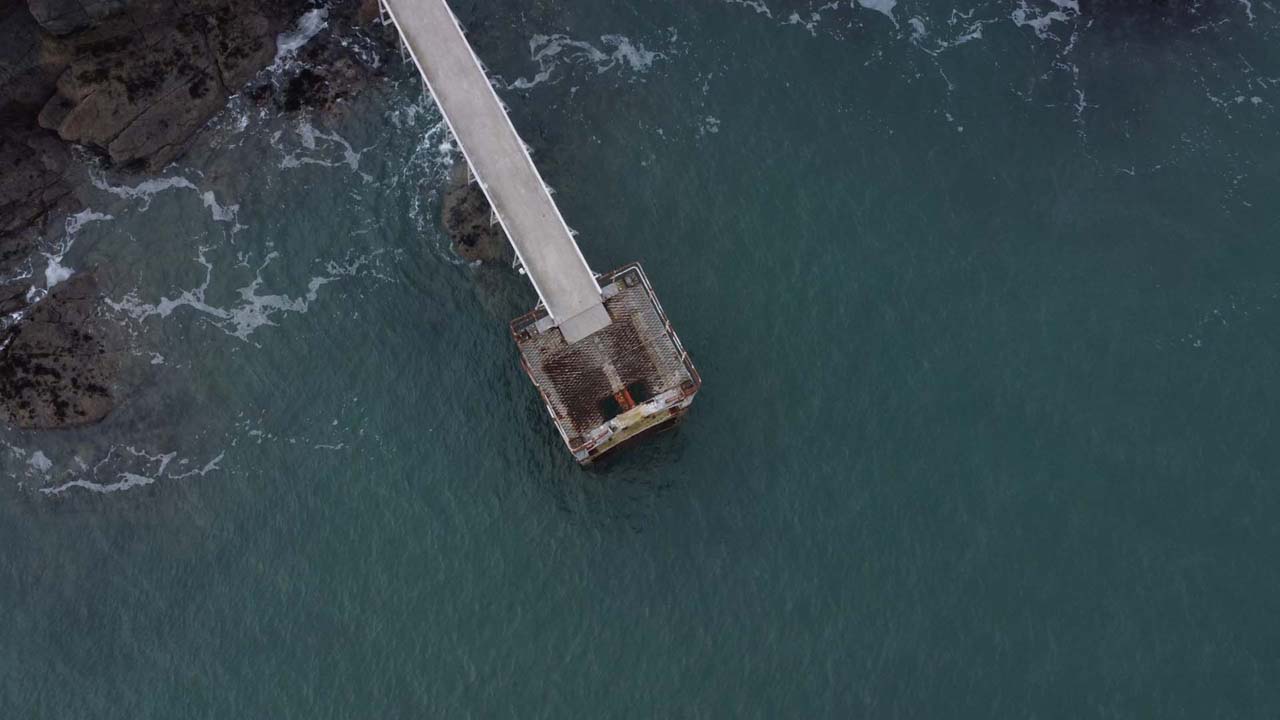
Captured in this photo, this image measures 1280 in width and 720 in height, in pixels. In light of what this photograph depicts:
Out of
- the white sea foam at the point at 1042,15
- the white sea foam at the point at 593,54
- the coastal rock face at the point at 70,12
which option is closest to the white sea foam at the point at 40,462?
the coastal rock face at the point at 70,12

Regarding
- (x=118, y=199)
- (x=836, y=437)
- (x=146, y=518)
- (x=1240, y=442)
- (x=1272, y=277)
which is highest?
(x=118, y=199)

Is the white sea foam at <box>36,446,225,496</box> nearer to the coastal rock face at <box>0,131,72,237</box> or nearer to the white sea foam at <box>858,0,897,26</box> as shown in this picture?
the coastal rock face at <box>0,131,72,237</box>

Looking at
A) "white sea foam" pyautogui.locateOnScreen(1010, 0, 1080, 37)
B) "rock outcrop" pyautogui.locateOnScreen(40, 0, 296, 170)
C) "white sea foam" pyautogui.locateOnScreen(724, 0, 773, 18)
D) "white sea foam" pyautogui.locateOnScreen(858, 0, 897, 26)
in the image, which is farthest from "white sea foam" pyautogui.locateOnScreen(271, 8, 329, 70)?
"white sea foam" pyautogui.locateOnScreen(1010, 0, 1080, 37)

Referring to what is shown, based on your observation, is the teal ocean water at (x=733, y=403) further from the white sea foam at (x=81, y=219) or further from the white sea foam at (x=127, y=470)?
the white sea foam at (x=81, y=219)

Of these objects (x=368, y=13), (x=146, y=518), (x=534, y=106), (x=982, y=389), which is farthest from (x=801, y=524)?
(x=368, y=13)

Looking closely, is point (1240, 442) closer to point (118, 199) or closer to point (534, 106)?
point (534, 106)

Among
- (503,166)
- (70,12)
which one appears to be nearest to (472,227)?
(503,166)
